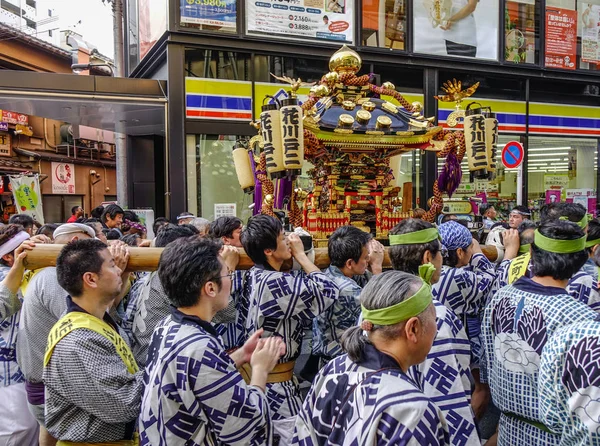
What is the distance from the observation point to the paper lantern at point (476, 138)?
588 cm

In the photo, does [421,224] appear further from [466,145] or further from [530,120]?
[530,120]

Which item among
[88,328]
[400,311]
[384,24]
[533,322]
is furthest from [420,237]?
[384,24]

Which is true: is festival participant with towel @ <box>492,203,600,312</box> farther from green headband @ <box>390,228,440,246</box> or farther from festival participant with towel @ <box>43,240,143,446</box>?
festival participant with towel @ <box>43,240,143,446</box>

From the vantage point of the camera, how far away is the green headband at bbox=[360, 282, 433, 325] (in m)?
1.48

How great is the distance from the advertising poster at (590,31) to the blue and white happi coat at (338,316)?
12.9m

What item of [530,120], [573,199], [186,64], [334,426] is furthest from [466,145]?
[573,199]

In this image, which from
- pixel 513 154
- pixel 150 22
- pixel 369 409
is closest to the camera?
pixel 369 409

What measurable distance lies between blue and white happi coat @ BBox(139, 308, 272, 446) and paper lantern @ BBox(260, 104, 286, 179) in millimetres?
3511

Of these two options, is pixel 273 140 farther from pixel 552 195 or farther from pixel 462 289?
pixel 552 195

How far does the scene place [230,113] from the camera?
995 cm

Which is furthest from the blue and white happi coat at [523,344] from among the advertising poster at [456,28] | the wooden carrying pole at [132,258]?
the advertising poster at [456,28]

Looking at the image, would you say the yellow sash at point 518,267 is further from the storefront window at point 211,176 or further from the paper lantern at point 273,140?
the storefront window at point 211,176

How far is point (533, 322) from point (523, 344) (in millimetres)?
127

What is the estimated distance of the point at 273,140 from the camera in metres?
5.05
